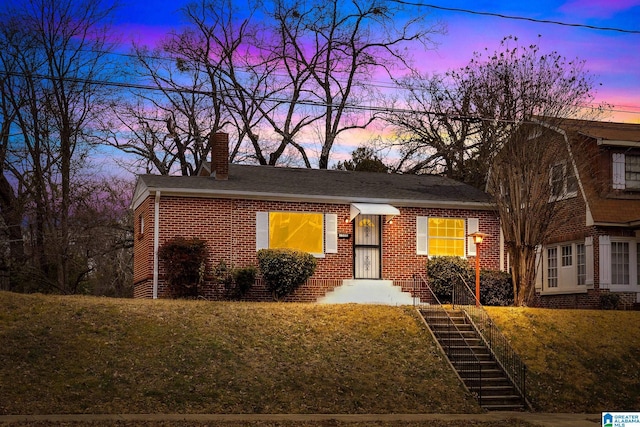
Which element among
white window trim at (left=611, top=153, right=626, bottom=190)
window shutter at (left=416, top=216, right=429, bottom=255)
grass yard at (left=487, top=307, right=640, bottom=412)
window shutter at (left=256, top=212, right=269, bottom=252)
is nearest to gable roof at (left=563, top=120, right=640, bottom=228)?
white window trim at (left=611, top=153, right=626, bottom=190)

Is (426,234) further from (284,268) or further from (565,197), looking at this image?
(284,268)

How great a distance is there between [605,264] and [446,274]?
5556 mm

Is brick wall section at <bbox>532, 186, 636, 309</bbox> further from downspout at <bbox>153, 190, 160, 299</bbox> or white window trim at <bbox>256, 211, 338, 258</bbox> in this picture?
downspout at <bbox>153, 190, 160, 299</bbox>

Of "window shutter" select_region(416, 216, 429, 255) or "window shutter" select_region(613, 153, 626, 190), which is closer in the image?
"window shutter" select_region(416, 216, 429, 255)

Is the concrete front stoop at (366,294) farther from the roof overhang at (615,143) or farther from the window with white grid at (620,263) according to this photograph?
the roof overhang at (615,143)

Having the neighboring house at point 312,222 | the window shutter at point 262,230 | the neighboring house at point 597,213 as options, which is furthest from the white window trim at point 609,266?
the window shutter at point 262,230

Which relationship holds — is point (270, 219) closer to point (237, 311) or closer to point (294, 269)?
point (294, 269)

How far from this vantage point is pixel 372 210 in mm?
27953

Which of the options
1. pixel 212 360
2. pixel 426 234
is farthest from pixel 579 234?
pixel 212 360

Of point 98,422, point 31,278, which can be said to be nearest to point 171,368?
point 98,422

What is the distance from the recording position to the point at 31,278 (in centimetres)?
3931

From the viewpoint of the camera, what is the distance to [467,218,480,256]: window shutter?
29922mm
